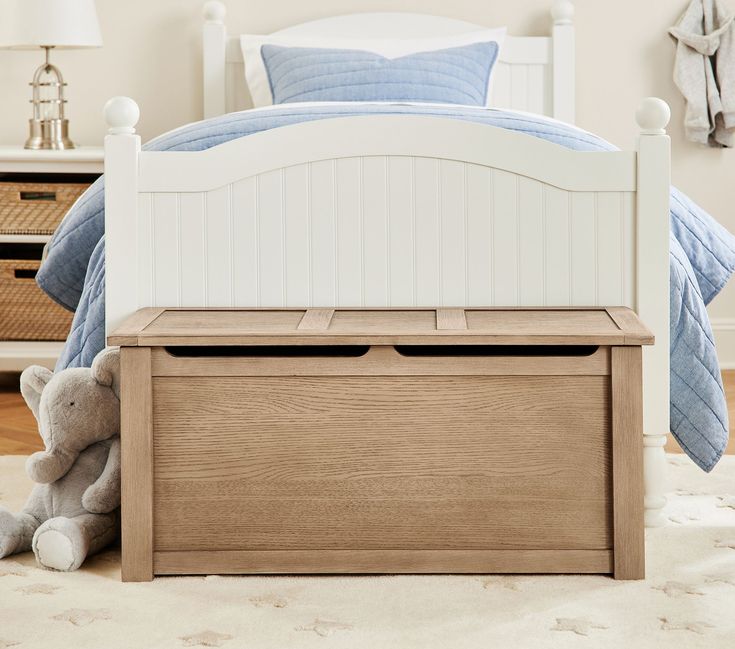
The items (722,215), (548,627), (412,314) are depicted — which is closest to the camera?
(548,627)

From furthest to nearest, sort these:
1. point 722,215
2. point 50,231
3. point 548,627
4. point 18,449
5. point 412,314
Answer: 1. point 722,215
2. point 50,231
3. point 18,449
4. point 412,314
5. point 548,627

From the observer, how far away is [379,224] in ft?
6.20

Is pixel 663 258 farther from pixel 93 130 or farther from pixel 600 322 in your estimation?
pixel 93 130

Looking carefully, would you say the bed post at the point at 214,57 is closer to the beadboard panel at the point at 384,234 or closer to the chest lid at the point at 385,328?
the beadboard panel at the point at 384,234

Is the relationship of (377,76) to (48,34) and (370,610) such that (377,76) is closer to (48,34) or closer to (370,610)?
(48,34)

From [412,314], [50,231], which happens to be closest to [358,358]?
[412,314]

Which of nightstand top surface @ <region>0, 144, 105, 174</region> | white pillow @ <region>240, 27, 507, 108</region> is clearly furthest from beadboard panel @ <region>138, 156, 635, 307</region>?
white pillow @ <region>240, 27, 507, 108</region>

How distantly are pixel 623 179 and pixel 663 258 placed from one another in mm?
147

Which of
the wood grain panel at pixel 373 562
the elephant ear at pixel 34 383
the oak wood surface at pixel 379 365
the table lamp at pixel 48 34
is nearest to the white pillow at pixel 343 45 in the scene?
the table lamp at pixel 48 34

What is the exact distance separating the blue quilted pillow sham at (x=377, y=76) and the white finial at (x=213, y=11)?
1.07 ft

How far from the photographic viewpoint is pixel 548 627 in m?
1.52

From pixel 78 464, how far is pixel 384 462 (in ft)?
1.77

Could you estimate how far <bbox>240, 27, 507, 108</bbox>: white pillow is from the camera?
336 cm

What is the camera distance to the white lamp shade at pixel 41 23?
3.23 meters
